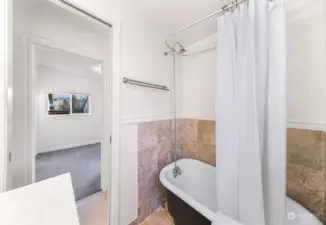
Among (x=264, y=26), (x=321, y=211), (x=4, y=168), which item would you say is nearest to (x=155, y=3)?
(x=264, y=26)

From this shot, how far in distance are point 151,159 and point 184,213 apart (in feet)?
2.11

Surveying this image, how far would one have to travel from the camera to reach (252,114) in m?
0.96

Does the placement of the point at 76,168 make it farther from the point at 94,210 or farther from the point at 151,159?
the point at 151,159

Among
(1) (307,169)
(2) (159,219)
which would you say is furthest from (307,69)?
(2) (159,219)

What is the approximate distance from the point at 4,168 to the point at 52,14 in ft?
5.44

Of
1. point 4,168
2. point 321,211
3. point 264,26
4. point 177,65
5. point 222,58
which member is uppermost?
point 177,65

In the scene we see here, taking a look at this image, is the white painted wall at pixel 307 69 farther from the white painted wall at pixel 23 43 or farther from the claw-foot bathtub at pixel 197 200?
the white painted wall at pixel 23 43

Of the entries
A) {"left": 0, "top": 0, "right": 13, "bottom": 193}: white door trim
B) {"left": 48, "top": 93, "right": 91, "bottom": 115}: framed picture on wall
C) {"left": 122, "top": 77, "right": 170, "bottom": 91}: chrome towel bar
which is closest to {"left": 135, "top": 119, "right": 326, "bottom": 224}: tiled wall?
{"left": 122, "top": 77, "right": 170, "bottom": 91}: chrome towel bar

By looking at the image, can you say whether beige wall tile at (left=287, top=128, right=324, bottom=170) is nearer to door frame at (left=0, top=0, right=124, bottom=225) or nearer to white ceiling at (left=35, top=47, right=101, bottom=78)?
door frame at (left=0, top=0, right=124, bottom=225)

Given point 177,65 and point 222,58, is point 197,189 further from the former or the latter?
point 177,65

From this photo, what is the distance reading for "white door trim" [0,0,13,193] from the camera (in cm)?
75

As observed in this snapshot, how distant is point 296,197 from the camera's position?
3.90 ft

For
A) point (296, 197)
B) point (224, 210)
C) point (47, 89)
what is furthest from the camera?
point (47, 89)

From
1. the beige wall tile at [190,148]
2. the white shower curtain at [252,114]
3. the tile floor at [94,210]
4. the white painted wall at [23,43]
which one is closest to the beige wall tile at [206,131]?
the beige wall tile at [190,148]
